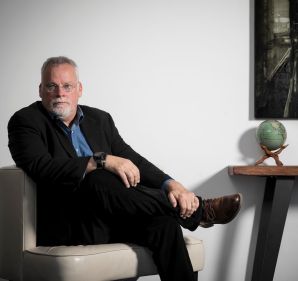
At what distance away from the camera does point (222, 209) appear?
227 centimetres

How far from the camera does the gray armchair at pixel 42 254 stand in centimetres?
203

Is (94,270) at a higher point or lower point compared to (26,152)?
lower

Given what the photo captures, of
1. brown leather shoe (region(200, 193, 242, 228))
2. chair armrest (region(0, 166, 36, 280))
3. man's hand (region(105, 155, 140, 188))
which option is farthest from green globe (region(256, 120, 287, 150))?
chair armrest (region(0, 166, 36, 280))

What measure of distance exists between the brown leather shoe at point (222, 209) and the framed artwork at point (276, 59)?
4.34ft

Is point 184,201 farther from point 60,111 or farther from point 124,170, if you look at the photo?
point 60,111

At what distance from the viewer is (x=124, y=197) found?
2162 millimetres

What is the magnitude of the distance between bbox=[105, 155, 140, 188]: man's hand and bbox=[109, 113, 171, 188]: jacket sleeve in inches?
12.2

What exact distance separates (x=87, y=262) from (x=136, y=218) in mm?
323

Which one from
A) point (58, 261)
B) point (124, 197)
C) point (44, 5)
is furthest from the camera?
point (44, 5)

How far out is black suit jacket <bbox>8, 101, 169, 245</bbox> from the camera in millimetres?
2178

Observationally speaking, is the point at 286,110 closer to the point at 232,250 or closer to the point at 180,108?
the point at 180,108

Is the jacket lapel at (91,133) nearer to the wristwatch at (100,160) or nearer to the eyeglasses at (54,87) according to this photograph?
the eyeglasses at (54,87)

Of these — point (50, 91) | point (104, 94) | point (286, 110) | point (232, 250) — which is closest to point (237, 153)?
point (286, 110)

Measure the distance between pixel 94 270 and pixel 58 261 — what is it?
5.9 inches
